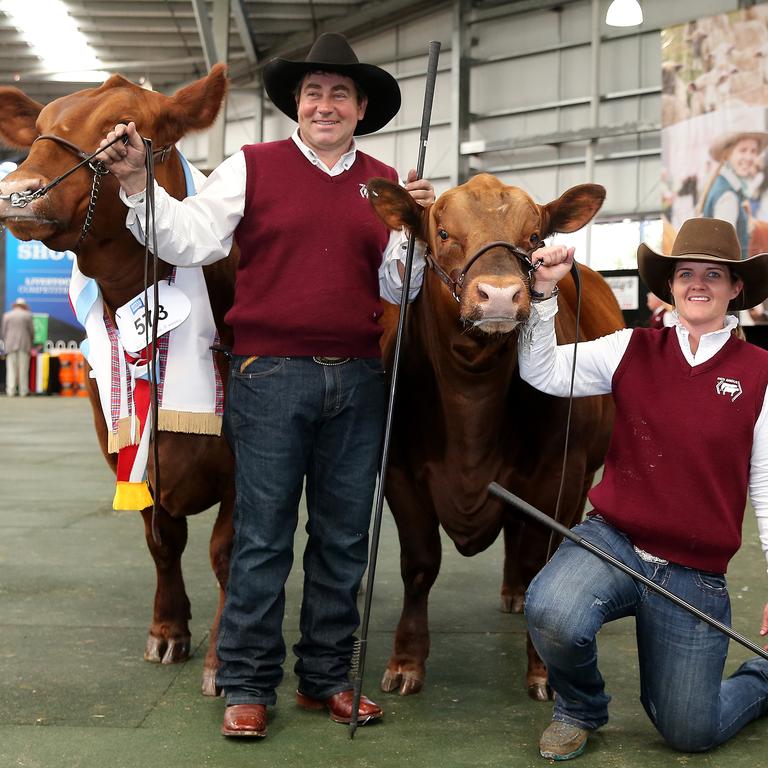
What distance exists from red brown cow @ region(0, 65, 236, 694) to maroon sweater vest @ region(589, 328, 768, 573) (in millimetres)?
1341

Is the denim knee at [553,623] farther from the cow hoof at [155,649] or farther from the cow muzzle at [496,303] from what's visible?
the cow hoof at [155,649]

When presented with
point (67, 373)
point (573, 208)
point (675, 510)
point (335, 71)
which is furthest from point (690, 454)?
point (67, 373)

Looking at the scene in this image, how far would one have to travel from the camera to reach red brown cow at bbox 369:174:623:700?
3.08m

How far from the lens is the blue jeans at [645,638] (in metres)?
2.83

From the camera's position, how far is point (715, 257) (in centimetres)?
291

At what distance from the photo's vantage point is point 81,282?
11.6ft

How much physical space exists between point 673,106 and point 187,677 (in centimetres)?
1185

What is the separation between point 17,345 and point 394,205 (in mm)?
17426

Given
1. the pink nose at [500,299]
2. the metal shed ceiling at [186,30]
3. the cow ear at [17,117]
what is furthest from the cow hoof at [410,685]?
the metal shed ceiling at [186,30]

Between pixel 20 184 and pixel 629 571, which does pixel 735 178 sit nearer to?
pixel 629 571

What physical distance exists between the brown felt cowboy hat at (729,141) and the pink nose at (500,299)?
11129 mm

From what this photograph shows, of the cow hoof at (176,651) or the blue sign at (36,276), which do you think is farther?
the blue sign at (36,276)

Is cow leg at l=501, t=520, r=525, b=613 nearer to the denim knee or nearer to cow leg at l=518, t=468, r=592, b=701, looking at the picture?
cow leg at l=518, t=468, r=592, b=701

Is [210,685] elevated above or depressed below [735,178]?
below
